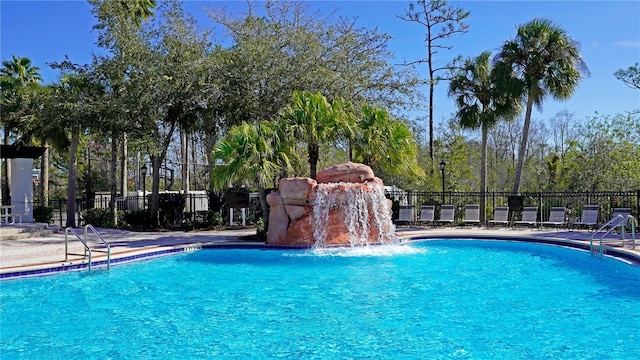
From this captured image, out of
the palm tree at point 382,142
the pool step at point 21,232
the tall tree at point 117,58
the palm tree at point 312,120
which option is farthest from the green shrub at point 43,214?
the palm tree at point 382,142

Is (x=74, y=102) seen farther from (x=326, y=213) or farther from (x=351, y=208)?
(x=351, y=208)

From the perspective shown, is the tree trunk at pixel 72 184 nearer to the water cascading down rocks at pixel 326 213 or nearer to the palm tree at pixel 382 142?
the water cascading down rocks at pixel 326 213

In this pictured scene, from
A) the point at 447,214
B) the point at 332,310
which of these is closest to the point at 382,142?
the point at 447,214

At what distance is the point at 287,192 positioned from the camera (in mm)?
14203

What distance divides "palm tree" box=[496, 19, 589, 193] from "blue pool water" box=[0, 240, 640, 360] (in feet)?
29.7

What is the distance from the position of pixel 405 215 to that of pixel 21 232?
523 inches

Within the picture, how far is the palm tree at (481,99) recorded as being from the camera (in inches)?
805

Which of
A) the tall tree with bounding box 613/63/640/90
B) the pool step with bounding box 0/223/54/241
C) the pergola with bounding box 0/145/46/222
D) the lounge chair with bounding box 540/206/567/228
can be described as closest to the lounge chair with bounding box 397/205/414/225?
the lounge chair with bounding box 540/206/567/228

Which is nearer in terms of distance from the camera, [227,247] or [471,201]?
[227,247]

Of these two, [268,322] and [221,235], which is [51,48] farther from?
[268,322]

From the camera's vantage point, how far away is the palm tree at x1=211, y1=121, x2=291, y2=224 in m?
14.3

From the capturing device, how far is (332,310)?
24.7ft

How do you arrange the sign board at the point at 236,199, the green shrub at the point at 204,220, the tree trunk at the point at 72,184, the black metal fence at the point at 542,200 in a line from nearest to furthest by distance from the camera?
the black metal fence at the point at 542,200 < the sign board at the point at 236,199 < the green shrub at the point at 204,220 < the tree trunk at the point at 72,184

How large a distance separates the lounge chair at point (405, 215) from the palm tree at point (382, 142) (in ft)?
10.2
